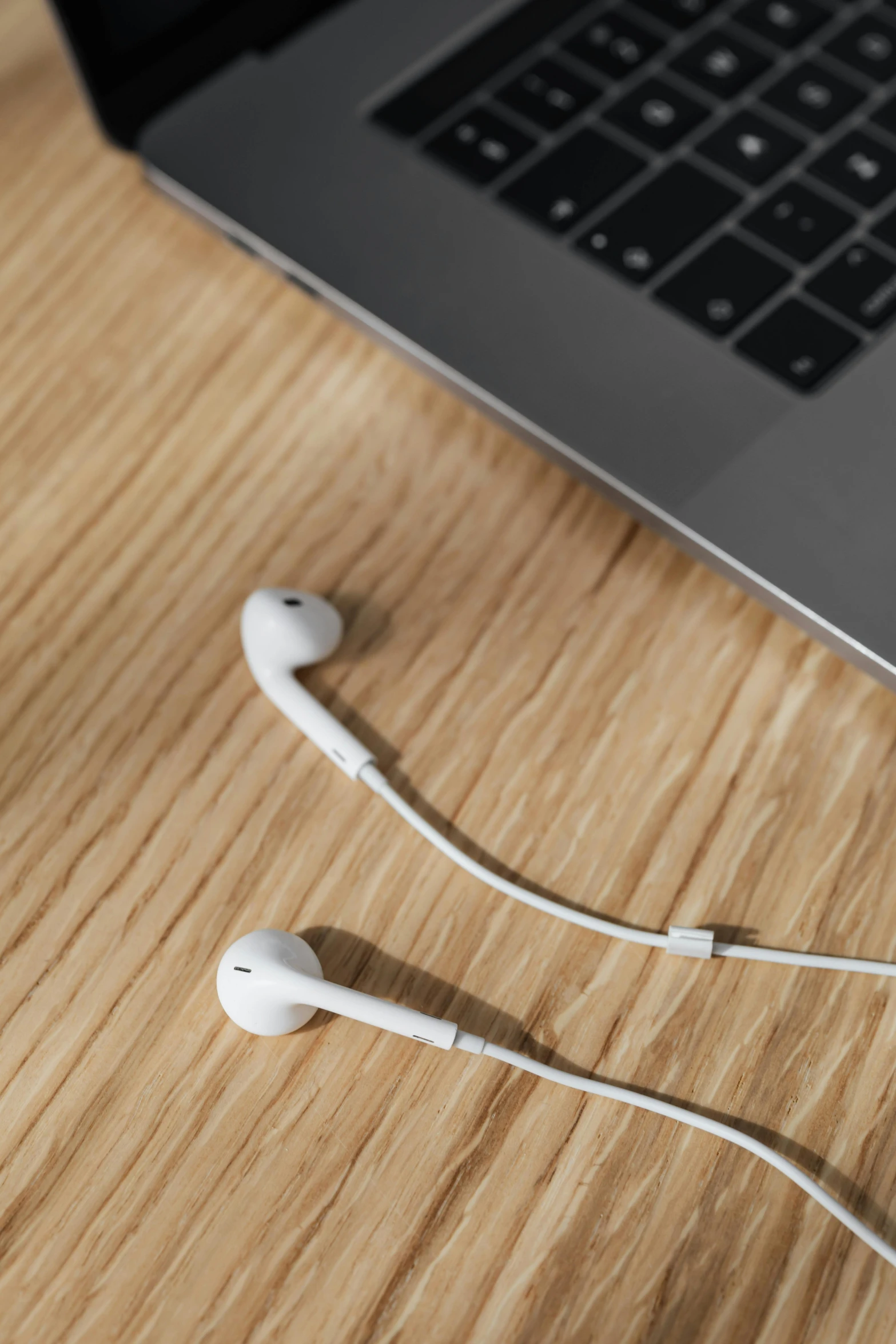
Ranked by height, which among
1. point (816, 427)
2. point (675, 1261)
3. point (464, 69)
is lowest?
point (675, 1261)

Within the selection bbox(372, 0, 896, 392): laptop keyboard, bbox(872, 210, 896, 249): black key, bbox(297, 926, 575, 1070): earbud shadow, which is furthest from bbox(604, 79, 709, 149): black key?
bbox(297, 926, 575, 1070): earbud shadow

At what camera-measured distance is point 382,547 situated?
1.86ft

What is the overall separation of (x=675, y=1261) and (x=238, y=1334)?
153 mm

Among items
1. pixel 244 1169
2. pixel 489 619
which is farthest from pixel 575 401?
pixel 244 1169

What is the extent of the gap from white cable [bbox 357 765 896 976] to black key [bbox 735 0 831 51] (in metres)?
0.49

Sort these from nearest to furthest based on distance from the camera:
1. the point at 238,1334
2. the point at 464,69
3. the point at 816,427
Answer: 1. the point at 238,1334
2. the point at 816,427
3. the point at 464,69

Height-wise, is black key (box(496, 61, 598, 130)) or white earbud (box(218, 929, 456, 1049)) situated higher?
black key (box(496, 61, 598, 130))

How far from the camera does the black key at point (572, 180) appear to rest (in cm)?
60

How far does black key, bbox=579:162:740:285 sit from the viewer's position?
0.58 meters

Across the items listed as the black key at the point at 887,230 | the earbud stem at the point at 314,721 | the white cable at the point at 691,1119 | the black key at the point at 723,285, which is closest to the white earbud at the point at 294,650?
the earbud stem at the point at 314,721

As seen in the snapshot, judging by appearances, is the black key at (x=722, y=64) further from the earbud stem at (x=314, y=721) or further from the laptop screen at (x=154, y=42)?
the earbud stem at (x=314, y=721)

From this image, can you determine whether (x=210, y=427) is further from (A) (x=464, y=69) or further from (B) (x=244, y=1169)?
(B) (x=244, y=1169)

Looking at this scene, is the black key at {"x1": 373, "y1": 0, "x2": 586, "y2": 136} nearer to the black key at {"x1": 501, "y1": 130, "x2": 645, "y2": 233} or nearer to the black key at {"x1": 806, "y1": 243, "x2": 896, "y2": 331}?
the black key at {"x1": 501, "y1": 130, "x2": 645, "y2": 233}

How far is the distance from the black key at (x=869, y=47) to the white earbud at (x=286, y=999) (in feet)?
1.83
